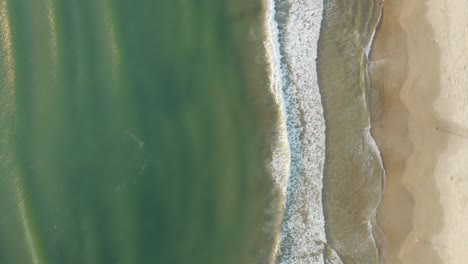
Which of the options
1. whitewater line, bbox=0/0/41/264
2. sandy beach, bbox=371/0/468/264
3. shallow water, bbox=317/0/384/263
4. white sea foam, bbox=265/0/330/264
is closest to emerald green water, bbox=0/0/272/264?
whitewater line, bbox=0/0/41/264

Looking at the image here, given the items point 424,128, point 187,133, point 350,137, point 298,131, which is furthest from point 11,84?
point 424,128

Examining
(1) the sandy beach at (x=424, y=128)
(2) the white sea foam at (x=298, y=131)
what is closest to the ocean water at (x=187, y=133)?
(2) the white sea foam at (x=298, y=131)

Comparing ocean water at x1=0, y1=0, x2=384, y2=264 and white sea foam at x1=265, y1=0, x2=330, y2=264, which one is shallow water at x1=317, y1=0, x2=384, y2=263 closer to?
ocean water at x1=0, y1=0, x2=384, y2=264

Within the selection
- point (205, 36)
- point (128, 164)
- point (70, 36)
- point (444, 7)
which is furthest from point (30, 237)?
point (444, 7)

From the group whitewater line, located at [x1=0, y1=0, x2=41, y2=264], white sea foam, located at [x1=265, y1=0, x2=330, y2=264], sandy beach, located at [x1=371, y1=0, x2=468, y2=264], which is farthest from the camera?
white sea foam, located at [x1=265, y1=0, x2=330, y2=264]

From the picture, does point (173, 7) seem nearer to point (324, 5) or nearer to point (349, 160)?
point (324, 5)

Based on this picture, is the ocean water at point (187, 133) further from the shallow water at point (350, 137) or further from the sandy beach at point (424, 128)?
the sandy beach at point (424, 128)
